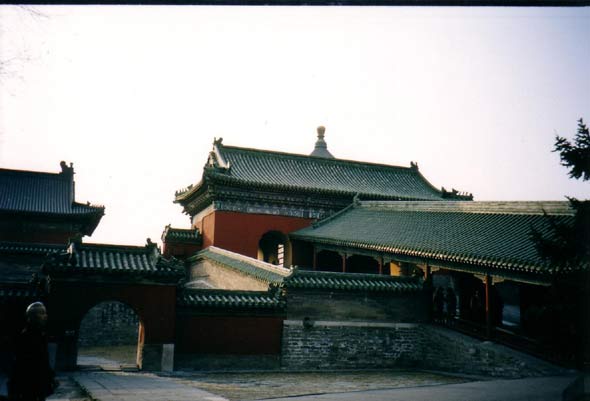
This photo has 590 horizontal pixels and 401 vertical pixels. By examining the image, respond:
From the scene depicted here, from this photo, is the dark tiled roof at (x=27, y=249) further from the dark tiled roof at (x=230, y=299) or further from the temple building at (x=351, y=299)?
the dark tiled roof at (x=230, y=299)

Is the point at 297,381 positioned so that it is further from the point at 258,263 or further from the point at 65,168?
the point at 65,168

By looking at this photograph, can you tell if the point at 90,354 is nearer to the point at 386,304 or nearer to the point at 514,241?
the point at 386,304

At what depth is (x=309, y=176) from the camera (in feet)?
85.0

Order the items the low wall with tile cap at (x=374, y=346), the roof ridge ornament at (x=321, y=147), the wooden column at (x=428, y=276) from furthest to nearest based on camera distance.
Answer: the roof ridge ornament at (x=321, y=147) → the wooden column at (x=428, y=276) → the low wall with tile cap at (x=374, y=346)

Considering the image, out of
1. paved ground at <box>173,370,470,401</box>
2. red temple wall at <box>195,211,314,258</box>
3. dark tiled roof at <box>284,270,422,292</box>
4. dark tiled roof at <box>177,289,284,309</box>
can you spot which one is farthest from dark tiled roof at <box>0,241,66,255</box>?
dark tiled roof at <box>284,270,422,292</box>

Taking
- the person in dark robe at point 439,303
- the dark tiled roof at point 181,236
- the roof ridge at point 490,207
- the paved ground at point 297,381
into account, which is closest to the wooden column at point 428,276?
→ the person in dark robe at point 439,303

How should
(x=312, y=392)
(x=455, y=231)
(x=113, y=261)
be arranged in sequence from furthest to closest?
(x=455, y=231)
(x=113, y=261)
(x=312, y=392)

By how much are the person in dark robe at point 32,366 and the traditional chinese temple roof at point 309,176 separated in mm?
17663

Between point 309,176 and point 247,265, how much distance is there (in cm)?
997

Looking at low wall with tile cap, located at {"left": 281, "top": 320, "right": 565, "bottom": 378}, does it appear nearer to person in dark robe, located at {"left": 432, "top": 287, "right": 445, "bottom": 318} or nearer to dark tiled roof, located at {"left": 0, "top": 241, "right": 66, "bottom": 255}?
person in dark robe, located at {"left": 432, "top": 287, "right": 445, "bottom": 318}

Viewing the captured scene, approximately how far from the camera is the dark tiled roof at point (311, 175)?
917 inches

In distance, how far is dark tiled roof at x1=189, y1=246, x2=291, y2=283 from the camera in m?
14.3

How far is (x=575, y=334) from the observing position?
6.13 metres

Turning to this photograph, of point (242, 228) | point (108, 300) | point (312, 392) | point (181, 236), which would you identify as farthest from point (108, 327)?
point (312, 392)
